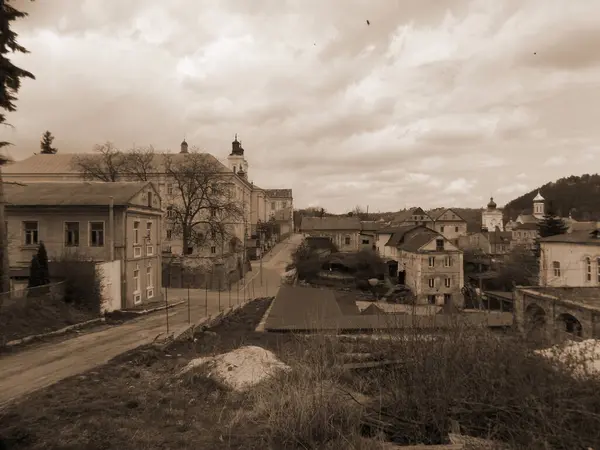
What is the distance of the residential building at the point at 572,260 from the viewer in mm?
30953

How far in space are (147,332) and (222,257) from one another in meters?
20.3

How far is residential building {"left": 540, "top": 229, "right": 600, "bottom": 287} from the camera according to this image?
30953mm

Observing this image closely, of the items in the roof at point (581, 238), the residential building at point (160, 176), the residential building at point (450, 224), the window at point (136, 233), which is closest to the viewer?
the window at point (136, 233)

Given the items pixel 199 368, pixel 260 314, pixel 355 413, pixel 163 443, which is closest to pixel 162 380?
pixel 199 368

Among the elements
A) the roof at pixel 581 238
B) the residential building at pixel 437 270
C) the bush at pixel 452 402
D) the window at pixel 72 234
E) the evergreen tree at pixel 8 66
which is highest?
the evergreen tree at pixel 8 66

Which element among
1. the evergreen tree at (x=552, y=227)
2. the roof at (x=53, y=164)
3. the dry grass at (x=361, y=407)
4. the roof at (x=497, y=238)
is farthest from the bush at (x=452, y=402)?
the roof at (x=497, y=238)

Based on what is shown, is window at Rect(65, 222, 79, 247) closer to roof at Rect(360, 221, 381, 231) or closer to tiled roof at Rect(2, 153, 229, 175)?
tiled roof at Rect(2, 153, 229, 175)

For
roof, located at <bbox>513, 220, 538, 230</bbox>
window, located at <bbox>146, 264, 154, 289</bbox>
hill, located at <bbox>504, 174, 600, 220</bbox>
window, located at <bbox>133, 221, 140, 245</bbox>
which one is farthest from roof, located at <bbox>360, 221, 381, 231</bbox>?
hill, located at <bbox>504, 174, 600, 220</bbox>

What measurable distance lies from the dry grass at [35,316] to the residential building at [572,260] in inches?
1174

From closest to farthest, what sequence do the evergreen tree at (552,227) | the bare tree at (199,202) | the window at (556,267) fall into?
the window at (556,267), the bare tree at (199,202), the evergreen tree at (552,227)

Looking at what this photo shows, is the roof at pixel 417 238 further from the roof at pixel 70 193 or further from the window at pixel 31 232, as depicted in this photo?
the window at pixel 31 232

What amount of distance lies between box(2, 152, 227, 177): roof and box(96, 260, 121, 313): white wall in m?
31.5

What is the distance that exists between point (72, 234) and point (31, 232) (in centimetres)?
211

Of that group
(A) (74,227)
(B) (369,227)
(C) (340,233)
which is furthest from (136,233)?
(B) (369,227)
